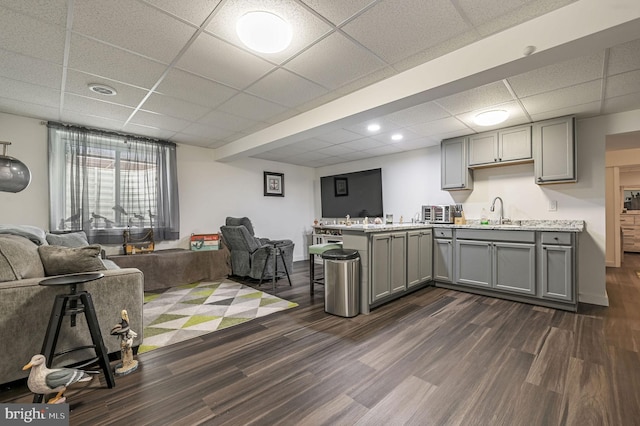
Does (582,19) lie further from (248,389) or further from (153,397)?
(153,397)

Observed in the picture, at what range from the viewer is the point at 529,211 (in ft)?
13.0

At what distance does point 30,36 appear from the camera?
1.96 metres

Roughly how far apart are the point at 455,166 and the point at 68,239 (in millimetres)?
5498

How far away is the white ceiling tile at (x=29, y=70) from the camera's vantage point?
7.30 feet

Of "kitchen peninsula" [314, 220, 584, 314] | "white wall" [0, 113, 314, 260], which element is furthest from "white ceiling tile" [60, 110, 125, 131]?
"kitchen peninsula" [314, 220, 584, 314]

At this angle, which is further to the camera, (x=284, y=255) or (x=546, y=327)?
(x=284, y=255)

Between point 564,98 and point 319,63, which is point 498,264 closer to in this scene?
point 564,98

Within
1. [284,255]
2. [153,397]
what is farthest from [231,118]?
[153,397]

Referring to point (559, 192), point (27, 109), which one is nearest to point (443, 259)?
point (559, 192)

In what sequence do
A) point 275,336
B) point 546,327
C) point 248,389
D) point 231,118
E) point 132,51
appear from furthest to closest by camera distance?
point 231,118 → point 546,327 → point 275,336 → point 132,51 → point 248,389

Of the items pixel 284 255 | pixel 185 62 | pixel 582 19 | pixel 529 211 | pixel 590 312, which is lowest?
pixel 590 312

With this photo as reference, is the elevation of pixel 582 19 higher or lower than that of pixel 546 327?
higher

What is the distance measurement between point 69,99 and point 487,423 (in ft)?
15.4

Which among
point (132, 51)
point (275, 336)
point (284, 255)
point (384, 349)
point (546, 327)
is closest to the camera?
point (132, 51)
